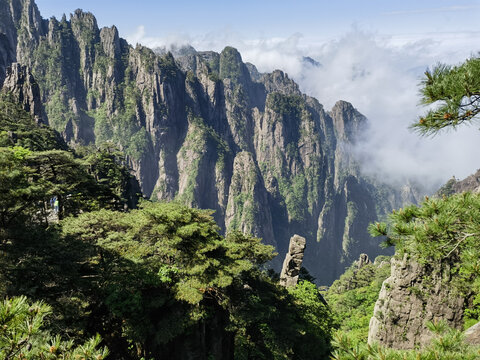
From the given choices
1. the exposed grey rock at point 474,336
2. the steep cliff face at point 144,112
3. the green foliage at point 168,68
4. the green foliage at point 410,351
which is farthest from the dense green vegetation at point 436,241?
the green foliage at point 168,68

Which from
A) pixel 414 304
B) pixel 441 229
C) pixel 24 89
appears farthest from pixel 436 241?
pixel 24 89

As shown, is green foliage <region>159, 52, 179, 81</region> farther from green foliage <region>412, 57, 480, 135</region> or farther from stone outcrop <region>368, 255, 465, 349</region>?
green foliage <region>412, 57, 480, 135</region>

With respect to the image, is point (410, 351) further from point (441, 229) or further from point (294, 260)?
point (294, 260)

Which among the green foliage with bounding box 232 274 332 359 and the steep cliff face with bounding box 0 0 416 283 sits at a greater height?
the steep cliff face with bounding box 0 0 416 283

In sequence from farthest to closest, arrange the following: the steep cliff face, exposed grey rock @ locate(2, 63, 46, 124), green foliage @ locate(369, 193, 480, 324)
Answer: the steep cliff face → exposed grey rock @ locate(2, 63, 46, 124) → green foliage @ locate(369, 193, 480, 324)

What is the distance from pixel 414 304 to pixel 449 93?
14.5 m

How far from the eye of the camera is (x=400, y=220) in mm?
6258

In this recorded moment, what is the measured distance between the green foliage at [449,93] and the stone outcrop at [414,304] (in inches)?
457

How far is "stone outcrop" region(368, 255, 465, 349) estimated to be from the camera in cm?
1445

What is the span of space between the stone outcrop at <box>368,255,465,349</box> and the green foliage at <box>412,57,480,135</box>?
1161cm

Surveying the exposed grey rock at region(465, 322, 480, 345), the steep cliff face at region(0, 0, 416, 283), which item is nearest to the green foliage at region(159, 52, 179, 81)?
the steep cliff face at region(0, 0, 416, 283)

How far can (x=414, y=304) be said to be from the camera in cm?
1549

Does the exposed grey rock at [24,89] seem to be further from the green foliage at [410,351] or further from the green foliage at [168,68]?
the green foliage at [168,68]

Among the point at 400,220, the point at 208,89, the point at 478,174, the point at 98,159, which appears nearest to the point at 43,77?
the point at 208,89
